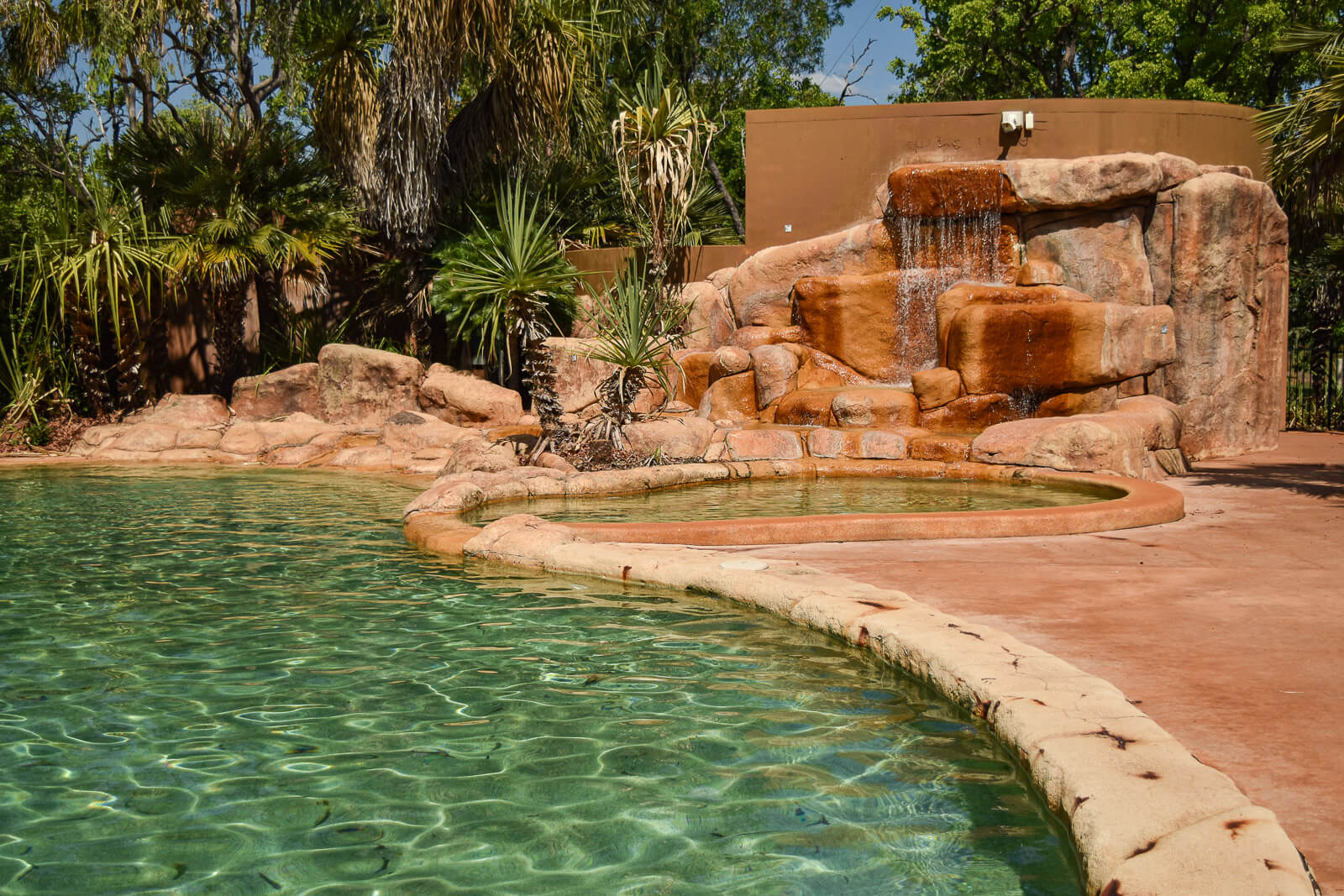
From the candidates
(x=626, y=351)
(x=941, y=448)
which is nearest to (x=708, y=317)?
(x=626, y=351)

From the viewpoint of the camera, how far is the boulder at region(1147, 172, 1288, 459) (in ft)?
40.9

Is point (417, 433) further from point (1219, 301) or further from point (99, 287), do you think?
point (1219, 301)

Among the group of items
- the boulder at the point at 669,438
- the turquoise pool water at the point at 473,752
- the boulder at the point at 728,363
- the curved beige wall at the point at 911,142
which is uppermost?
the curved beige wall at the point at 911,142

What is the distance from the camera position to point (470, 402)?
44.2 ft

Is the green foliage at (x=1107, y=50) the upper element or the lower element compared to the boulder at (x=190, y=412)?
upper

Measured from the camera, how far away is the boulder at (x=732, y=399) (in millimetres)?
12484

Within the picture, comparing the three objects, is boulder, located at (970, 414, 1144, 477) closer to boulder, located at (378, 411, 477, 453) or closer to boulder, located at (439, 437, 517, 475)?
boulder, located at (439, 437, 517, 475)

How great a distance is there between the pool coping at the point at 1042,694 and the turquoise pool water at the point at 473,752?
4.9 inches

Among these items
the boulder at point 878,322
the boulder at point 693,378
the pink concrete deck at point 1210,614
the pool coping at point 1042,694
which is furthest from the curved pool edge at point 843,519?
the boulder at point 878,322

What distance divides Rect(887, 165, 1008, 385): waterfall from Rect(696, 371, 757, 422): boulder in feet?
6.81

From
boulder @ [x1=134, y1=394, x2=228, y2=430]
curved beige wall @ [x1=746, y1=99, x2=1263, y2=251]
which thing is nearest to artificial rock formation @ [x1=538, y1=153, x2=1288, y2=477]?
curved beige wall @ [x1=746, y1=99, x2=1263, y2=251]

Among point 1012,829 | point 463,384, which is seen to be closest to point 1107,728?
point 1012,829

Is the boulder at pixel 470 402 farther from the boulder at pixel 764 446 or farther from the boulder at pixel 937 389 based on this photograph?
the boulder at pixel 937 389

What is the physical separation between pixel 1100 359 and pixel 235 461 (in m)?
9.75
